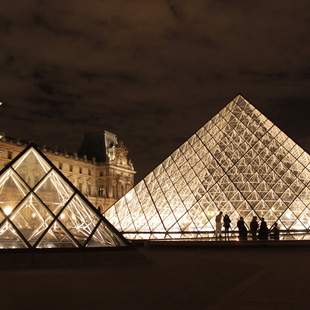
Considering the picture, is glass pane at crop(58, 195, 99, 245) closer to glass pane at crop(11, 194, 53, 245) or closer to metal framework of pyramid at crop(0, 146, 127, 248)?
metal framework of pyramid at crop(0, 146, 127, 248)

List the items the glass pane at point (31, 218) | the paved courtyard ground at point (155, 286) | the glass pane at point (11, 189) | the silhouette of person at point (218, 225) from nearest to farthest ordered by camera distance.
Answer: the paved courtyard ground at point (155, 286)
the glass pane at point (31, 218)
the glass pane at point (11, 189)
the silhouette of person at point (218, 225)

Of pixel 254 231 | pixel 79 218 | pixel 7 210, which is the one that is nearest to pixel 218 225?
pixel 254 231

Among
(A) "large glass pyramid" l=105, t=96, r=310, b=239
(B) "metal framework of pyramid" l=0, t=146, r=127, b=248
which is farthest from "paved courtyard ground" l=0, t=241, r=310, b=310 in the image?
(A) "large glass pyramid" l=105, t=96, r=310, b=239

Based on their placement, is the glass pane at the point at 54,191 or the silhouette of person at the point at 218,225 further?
the silhouette of person at the point at 218,225

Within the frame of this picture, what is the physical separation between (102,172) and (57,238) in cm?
8152

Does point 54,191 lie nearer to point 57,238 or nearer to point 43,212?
point 43,212

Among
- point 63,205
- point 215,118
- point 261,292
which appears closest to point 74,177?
point 215,118

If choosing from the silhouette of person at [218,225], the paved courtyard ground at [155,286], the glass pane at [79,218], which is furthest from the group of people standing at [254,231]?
the glass pane at [79,218]

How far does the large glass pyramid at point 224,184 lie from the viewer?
23.1 metres

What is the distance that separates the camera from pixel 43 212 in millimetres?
11156

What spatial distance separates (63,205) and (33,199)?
2.31 ft

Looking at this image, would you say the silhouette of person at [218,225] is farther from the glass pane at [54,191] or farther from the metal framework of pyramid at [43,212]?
the glass pane at [54,191]

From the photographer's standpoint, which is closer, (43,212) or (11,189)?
(43,212)

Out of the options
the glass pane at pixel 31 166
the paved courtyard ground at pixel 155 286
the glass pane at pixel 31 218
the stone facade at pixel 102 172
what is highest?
the stone facade at pixel 102 172
